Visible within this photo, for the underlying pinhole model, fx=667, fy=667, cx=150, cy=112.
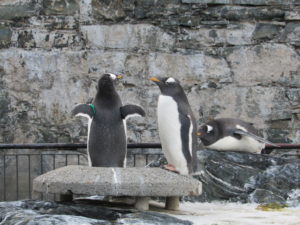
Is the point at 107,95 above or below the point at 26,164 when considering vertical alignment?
above

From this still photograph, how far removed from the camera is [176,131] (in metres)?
5.49

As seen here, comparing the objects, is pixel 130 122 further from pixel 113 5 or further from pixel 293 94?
pixel 293 94

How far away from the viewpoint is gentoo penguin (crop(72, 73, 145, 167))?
5758mm

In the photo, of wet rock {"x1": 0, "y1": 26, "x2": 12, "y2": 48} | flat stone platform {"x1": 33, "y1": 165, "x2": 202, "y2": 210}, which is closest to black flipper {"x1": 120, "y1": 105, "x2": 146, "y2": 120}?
flat stone platform {"x1": 33, "y1": 165, "x2": 202, "y2": 210}

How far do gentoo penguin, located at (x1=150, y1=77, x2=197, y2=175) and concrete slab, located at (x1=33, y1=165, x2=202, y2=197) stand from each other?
1.61 ft

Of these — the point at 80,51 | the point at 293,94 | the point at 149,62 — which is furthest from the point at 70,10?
the point at 293,94

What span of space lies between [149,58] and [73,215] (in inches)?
164

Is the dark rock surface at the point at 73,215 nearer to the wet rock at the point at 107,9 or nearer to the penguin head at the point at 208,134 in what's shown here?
the penguin head at the point at 208,134

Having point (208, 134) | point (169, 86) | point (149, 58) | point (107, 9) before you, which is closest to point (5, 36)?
point (107, 9)

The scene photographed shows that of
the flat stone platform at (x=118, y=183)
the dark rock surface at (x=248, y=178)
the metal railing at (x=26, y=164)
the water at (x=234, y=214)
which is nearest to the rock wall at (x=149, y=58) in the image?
the metal railing at (x=26, y=164)

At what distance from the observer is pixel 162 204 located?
225 inches

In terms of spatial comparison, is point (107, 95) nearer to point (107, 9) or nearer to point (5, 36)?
point (107, 9)

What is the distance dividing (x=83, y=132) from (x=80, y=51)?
102 cm

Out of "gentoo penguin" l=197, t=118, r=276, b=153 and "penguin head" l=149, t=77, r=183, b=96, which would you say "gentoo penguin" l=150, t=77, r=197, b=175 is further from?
"gentoo penguin" l=197, t=118, r=276, b=153
